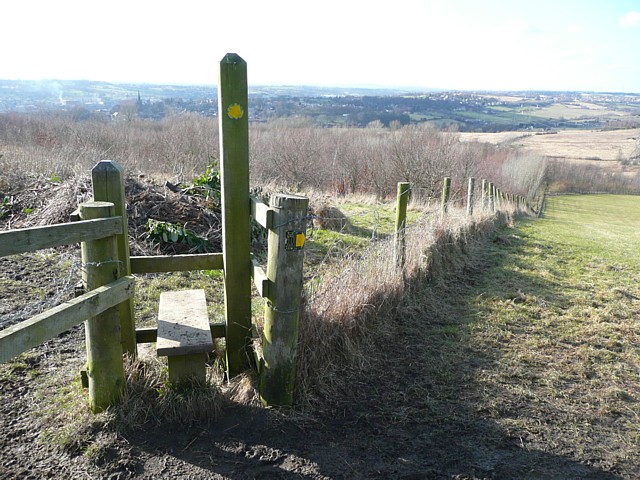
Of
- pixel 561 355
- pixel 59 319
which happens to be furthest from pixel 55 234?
pixel 561 355

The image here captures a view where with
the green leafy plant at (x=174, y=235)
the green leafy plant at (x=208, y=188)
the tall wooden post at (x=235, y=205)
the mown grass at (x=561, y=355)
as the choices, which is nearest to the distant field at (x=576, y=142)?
the green leafy plant at (x=208, y=188)

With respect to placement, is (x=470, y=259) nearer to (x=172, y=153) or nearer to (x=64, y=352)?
(x=64, y=352)

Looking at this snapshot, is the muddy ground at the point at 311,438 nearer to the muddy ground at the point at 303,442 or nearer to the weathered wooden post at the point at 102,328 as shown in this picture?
the muddy ground at the point at 303,442

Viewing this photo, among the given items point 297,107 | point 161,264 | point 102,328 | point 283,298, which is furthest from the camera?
point 297,107

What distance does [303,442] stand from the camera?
3.21 m

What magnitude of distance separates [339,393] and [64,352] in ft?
8.08

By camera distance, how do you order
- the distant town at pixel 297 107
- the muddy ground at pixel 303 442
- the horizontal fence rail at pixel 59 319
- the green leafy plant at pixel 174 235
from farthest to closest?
the distant town at pixel 297 107 → the green leafy plant at pixel 174 235 → the muddy ground at pixel 303 442 → the horizontal fence rail at pixel 59 319

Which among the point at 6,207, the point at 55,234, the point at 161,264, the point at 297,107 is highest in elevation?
the point at 297,107

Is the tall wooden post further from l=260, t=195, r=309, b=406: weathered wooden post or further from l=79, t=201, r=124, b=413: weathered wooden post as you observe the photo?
l=79, t=201, r=124, b=413: weathered wooden post

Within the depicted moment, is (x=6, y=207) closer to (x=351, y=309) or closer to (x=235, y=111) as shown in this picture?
(x=351, y=309)

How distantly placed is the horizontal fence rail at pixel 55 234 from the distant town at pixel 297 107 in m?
5.17

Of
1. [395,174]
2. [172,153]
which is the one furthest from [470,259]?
[172,153]

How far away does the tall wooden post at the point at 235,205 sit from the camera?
3.27 metres

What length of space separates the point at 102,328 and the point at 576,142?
449 feet
